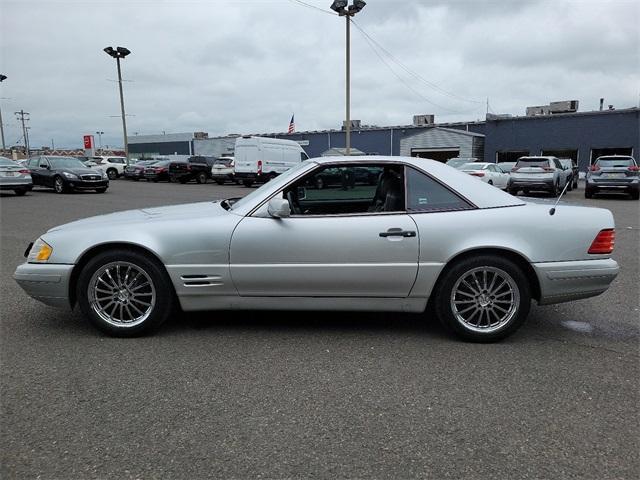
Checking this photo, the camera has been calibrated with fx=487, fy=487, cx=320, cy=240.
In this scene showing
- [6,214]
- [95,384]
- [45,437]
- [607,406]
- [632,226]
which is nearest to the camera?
[45,437]

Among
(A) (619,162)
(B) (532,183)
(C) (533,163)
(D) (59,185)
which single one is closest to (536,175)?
(B) (532,183)

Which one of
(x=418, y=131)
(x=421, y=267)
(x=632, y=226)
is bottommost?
(x=632, y=226)

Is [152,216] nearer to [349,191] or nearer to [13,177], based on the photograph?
[349,191]

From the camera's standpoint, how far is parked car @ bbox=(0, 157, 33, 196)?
17.0 metres

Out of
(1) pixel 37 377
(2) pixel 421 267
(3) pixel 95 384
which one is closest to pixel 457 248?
(2) pixel 421 267

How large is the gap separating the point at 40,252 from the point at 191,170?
25.4 meters

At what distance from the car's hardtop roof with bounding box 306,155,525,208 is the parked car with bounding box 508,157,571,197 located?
14.4 metres

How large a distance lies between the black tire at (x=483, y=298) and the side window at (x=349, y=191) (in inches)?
26.4

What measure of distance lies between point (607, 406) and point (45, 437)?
304cm

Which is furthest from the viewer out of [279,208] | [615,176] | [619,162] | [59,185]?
[59,185]

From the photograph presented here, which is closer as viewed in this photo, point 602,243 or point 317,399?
point 317,399

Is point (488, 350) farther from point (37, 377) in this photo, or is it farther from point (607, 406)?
point (37, 377)

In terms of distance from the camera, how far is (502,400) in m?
2.85

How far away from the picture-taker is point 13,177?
17.2 meters
